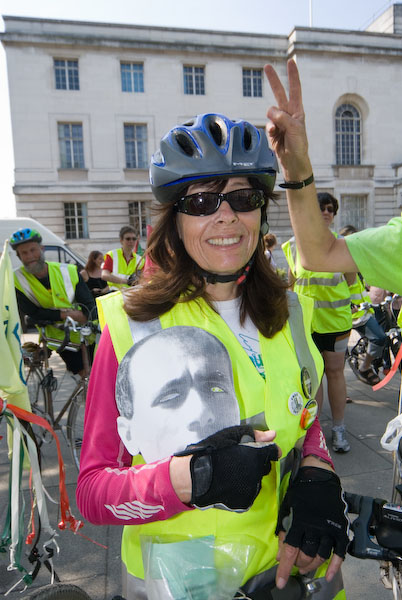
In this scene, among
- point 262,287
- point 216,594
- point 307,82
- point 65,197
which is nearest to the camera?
point 216,594

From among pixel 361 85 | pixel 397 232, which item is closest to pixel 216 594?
pixel 397 232

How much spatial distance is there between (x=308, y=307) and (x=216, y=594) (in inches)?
35.7

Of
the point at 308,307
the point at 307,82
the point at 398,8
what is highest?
the point at 398,8

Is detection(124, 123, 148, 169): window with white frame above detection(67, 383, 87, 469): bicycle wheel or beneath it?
above

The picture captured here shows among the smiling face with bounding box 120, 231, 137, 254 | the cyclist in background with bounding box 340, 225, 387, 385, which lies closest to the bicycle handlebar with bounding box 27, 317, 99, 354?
the cyclist in background with bounding box 340, 225, 387, 385

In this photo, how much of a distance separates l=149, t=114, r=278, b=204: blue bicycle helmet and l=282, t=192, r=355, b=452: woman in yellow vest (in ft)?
8.46

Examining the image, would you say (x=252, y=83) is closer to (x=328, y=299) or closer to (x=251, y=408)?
(x=328, y=299)

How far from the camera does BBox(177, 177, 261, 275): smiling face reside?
1333 millimetres

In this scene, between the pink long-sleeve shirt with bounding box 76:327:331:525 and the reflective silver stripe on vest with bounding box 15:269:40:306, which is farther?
the reflective silver stripe on vest with bounding box 15:269:40:306

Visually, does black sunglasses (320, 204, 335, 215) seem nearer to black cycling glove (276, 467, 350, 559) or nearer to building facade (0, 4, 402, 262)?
black cycling glove (276, 467, 350, 559)

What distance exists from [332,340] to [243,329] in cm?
278

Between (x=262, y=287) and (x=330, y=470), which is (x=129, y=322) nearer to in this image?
(x=262, y=287)

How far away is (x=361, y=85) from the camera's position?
2689cm

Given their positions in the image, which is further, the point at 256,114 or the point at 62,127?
the point at 256,114
